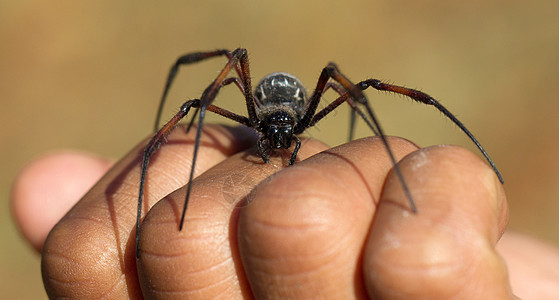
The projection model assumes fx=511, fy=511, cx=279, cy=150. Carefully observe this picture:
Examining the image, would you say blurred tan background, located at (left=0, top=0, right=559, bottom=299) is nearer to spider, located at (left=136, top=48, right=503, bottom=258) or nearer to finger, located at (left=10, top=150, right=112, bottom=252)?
finger, located at (left=10, top=150, right=112, bottom=252)

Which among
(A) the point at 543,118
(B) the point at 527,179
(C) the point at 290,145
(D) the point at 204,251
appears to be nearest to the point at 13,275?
(C) the point at 290,145

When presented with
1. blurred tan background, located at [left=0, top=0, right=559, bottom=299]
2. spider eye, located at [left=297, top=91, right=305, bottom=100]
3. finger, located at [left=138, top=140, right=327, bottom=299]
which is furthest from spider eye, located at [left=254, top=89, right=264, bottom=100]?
blurred tan background, located at [left=0, top=0, right=559, bottom=299]

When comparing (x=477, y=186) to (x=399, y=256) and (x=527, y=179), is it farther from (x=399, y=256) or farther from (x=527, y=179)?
(x=527, y=179)

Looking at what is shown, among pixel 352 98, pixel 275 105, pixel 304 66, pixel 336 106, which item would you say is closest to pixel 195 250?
pixel 352 98

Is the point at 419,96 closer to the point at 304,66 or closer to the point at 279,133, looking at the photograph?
the point at 279,133

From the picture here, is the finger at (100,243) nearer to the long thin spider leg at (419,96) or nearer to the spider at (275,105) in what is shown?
the spider at (275,105)

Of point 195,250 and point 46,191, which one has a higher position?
point 195,250
